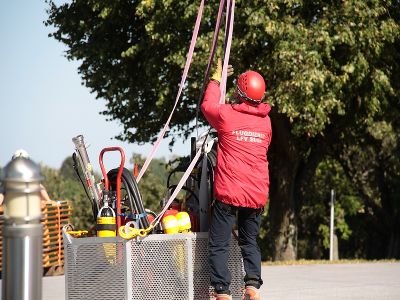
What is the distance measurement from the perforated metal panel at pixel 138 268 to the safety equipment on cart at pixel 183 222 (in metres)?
0.12

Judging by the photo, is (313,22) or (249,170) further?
(313,22)

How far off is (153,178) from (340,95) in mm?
33767

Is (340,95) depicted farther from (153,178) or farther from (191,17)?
(153,178)

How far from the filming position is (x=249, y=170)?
6.86 metres

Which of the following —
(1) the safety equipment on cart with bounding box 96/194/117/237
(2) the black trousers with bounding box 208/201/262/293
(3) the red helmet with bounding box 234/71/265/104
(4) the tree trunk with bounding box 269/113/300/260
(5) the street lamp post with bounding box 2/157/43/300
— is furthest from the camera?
(4) the tree trunk with bounding box 269/113/300/260

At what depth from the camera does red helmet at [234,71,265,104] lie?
6.92 m

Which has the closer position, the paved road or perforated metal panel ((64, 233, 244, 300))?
perforated metal panel ((64, 233, 244, 300))

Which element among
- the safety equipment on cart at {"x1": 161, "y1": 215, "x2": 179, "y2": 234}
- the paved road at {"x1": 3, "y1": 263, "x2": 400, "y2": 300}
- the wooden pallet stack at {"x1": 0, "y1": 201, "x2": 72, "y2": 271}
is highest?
the safety equipment on cart at {"x1": 161, "y1": 215, "x2": 179, "y2": 234}

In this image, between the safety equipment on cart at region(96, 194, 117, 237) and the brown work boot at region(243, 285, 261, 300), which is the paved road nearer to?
the brown work boot at region(243, 285, 261, 300)

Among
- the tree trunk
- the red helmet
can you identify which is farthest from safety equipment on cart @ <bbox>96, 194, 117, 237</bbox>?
the tree trunk

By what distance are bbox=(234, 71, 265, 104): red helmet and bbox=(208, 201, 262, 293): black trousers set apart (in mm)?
883

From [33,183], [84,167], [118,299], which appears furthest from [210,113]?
[33,183]

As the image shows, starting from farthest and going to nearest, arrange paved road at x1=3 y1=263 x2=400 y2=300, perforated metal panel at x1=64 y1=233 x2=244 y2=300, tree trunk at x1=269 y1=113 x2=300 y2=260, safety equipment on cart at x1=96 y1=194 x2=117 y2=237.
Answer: tree trunk at x1=269 y1=113 x2=300 y2=260
paved road at x1=3 y1=263 x2=400 y2=300
safety equipment on cart at x1=96 y1=194 x2=117 y2=237
perforated metal panel at x1=64 y1=233 x2=244 y2=300

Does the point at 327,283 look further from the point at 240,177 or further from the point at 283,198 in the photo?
the point at 283,198
